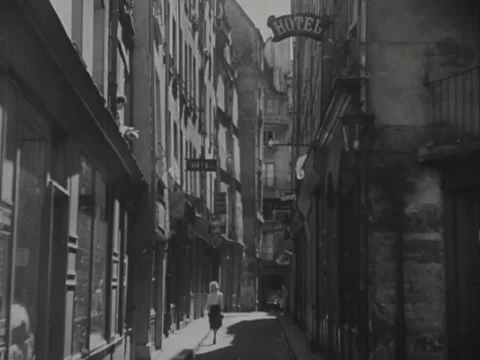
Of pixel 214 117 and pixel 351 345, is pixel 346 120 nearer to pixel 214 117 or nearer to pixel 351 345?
pixel 351 345

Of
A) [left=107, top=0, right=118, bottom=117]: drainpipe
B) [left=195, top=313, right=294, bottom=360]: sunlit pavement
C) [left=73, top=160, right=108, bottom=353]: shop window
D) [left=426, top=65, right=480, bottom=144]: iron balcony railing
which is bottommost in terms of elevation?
[left=195, top=313, right=294, bottom=360]: sunlit pavement

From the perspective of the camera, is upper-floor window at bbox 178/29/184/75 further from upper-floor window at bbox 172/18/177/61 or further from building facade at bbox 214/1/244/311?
building facade at bbox 214/1/244/311

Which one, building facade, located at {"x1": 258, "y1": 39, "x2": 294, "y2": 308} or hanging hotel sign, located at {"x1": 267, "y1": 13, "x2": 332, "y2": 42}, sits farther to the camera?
building facade, located at {"x1": 258, "y1": 39, "x2": 294, "y2": 308}

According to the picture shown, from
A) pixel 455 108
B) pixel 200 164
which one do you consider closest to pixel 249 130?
pixel 200 164

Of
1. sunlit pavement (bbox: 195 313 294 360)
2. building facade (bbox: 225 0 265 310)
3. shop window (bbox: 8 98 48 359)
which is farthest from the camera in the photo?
building facade (bbox: 225 0 265 310)

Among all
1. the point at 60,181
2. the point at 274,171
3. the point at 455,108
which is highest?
the point at 274,171

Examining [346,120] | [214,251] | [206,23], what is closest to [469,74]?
[346,120]

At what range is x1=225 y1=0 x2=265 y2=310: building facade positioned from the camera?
64.0 m

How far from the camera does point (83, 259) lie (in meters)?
12.0

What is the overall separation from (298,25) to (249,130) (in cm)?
4655

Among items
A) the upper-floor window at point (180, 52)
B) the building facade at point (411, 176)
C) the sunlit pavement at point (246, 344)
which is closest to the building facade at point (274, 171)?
the sunlit pavement at point (246, 344)

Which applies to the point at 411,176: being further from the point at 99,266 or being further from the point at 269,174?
the point at 269,174

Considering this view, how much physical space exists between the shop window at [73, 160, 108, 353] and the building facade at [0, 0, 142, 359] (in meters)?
0.01

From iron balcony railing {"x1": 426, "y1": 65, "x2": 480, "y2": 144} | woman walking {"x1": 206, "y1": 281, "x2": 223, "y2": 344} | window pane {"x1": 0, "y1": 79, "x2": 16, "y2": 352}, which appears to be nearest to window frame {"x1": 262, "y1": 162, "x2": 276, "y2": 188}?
woman walking {"x1": 206, "y1": 281, "x2": 223, "y2": 344}
